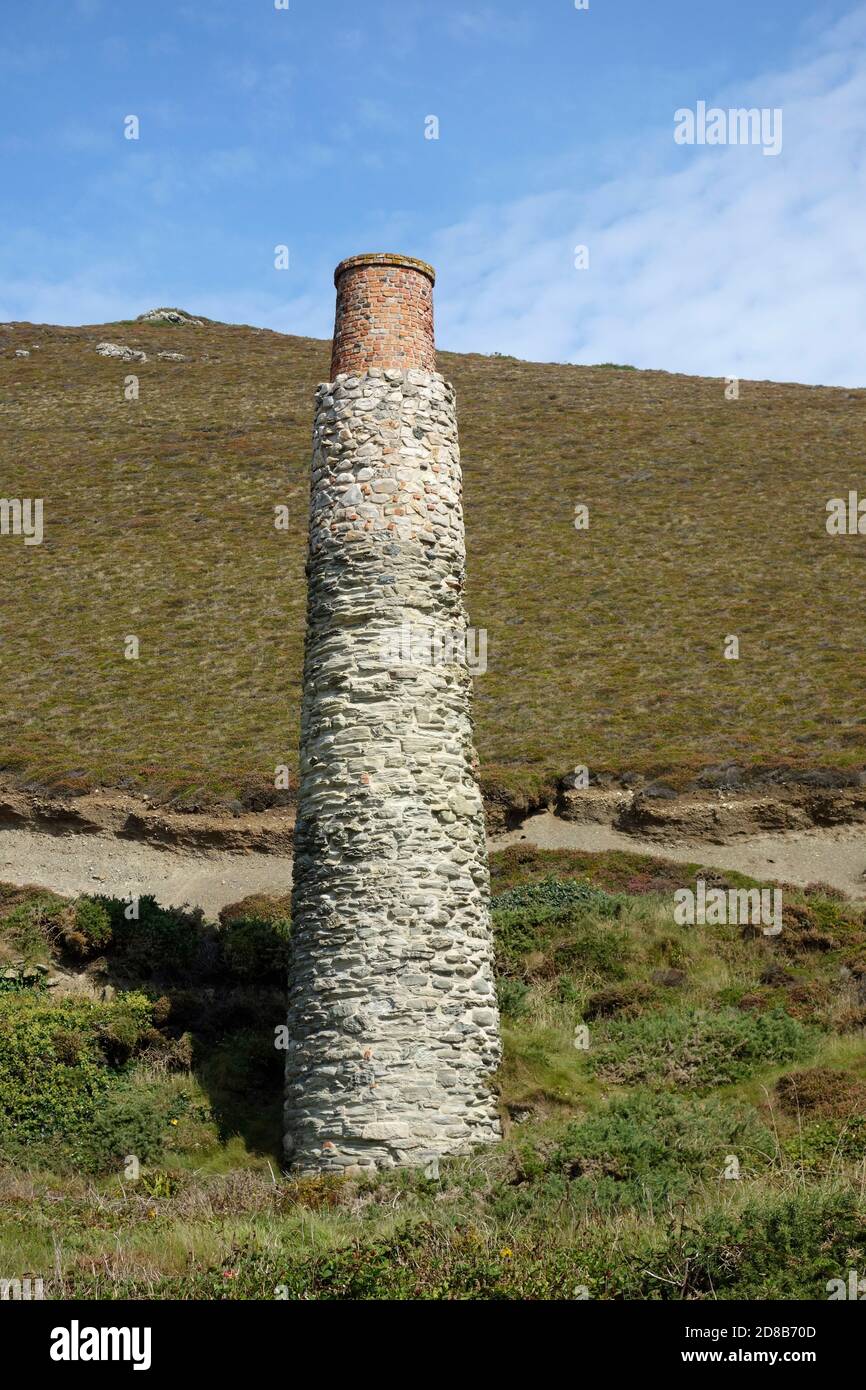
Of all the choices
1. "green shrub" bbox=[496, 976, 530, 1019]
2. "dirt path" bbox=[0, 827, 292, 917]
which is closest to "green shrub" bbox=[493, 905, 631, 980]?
"green shrub" bbox=[496, 976, 530, 1019]

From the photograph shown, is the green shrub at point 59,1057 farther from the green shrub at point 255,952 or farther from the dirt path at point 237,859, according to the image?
the dirt path at point 237,859

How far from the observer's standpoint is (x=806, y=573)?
1633 inches

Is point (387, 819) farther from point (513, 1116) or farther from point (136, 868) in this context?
point (136, 868)

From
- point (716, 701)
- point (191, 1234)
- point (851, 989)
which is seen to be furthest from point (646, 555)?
point (191, 1234)

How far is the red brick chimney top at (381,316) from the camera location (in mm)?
17469

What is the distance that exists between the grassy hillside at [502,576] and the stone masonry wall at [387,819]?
13427mm

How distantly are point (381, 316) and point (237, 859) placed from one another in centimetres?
1419

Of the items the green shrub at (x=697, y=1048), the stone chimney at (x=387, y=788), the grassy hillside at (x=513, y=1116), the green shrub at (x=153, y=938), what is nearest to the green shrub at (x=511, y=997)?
the grassy hillside at (x=513, y=1116)

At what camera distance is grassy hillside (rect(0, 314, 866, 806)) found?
32156mm

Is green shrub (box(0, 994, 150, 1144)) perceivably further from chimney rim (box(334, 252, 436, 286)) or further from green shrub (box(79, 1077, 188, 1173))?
chimney rim (box(334, 252, 436, 286))

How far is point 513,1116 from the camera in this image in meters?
15.6

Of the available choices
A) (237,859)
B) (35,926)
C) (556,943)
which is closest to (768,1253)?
(556,943)

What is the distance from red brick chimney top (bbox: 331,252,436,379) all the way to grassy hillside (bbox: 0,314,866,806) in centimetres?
1381

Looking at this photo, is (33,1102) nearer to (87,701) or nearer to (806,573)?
(87,701)
